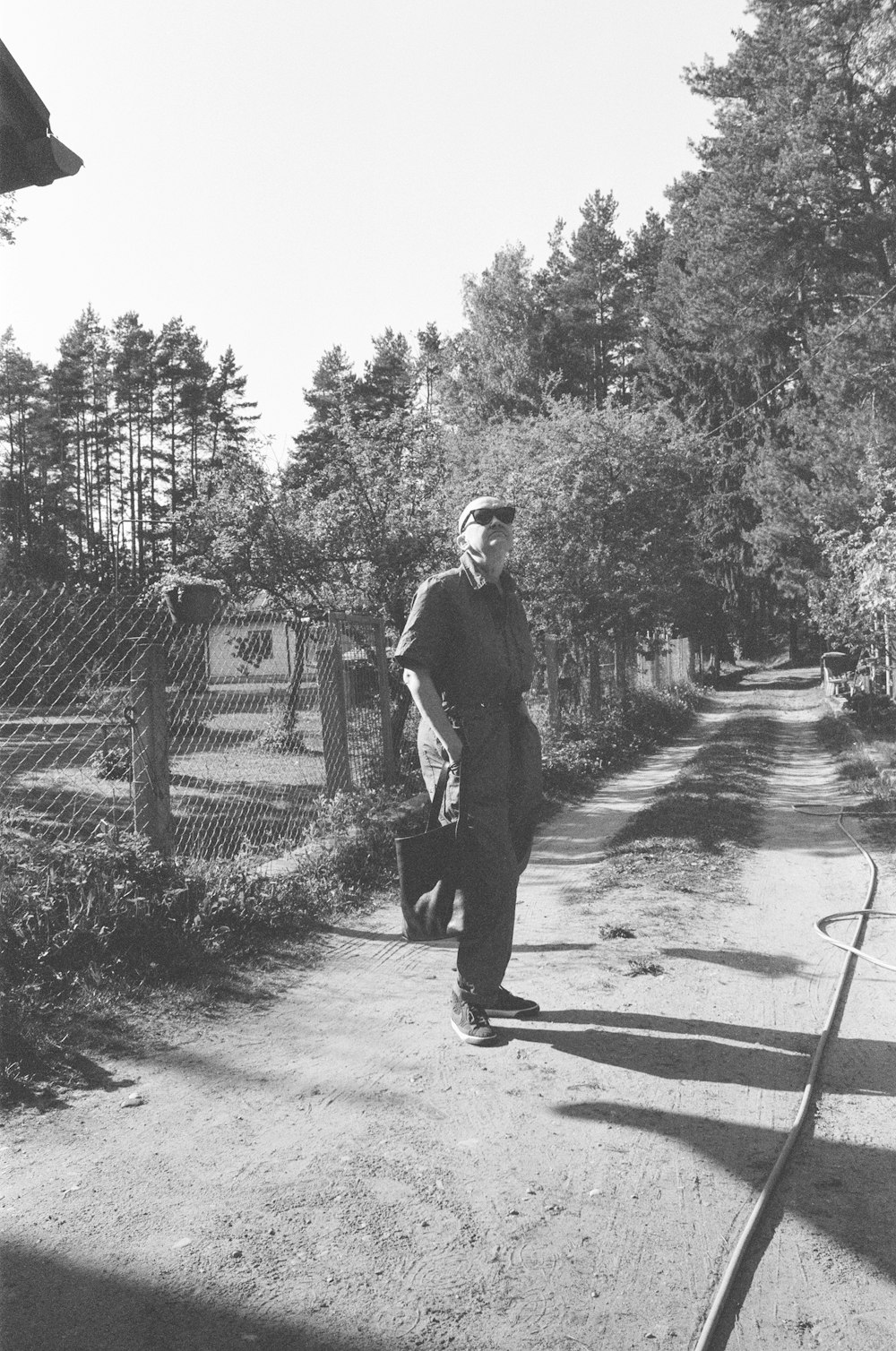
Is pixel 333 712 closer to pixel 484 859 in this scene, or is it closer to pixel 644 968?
pixel 644 968

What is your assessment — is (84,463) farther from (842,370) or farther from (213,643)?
(213,643)

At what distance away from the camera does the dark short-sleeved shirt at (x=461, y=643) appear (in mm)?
4102

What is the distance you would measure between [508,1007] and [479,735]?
1070 millimetres

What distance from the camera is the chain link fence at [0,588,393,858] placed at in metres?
5.56

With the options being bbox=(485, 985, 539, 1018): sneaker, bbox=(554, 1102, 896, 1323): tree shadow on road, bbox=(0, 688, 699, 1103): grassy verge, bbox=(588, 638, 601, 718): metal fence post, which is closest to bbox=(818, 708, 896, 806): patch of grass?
bbox=(588, 638, 601, 718): metal fence post

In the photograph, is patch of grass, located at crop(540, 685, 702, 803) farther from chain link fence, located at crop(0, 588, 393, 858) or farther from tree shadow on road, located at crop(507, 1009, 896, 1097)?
tree shadow on road, located at crop(507, 1009, 896, 1097)

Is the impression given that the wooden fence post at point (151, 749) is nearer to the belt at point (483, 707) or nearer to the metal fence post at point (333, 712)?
the belt at point (483, 707)

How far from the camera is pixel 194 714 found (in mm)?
7184

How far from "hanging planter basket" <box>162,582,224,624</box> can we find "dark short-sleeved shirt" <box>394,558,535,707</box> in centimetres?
652

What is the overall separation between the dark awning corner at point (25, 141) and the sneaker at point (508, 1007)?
325 cm

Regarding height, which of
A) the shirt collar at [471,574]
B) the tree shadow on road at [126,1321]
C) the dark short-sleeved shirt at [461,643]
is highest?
the shirt collar at [471,574]

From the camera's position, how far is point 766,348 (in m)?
27.7

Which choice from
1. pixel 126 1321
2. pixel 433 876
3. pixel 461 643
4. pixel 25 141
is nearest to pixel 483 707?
pixel 461 643

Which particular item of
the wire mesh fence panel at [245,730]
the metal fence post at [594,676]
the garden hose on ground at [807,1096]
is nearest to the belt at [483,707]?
the garden hose on ground at [807,1096]
